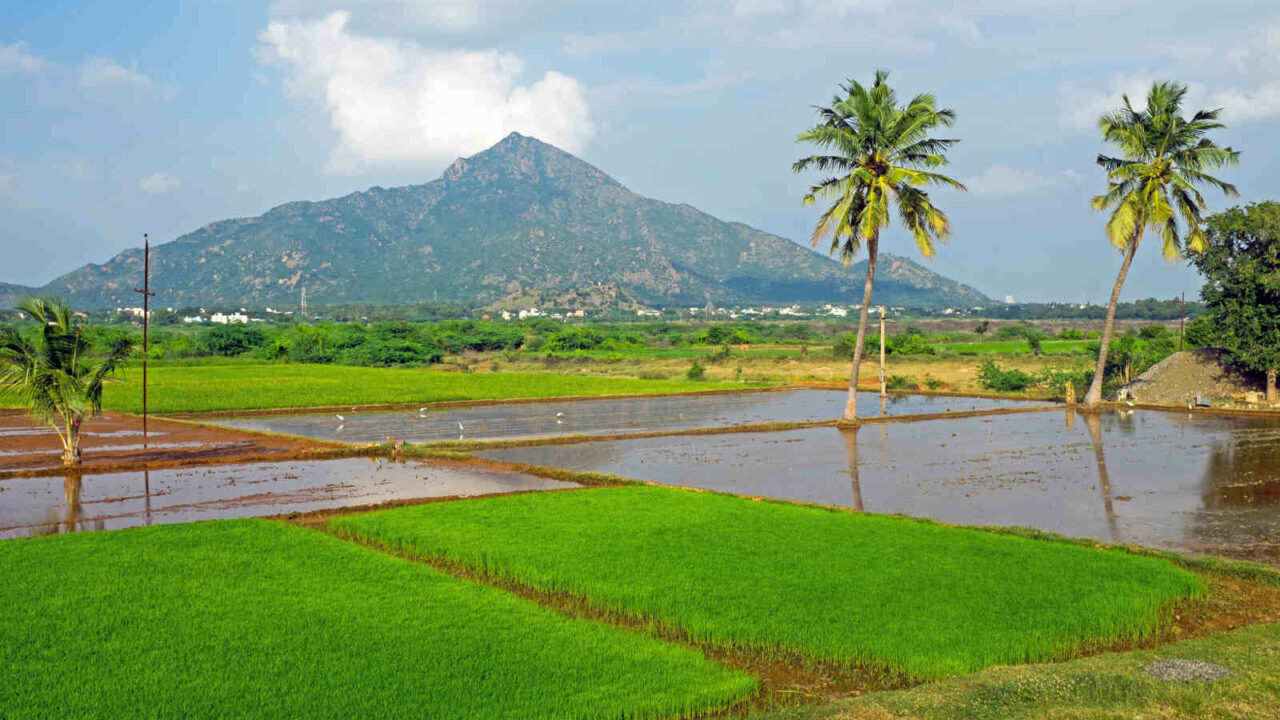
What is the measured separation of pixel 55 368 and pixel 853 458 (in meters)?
19.8

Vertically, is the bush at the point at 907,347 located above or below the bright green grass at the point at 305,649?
above

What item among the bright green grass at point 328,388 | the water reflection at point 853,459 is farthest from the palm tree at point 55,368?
the water reflection at point 853,459

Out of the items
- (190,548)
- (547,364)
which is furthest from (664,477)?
(547,364)

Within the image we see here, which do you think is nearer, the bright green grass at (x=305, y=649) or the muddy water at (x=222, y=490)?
the bright green grass at (x=305, y=649)

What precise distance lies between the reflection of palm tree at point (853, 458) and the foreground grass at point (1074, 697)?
8862 millimetres

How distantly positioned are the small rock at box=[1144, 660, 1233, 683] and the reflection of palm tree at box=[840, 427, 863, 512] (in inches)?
345

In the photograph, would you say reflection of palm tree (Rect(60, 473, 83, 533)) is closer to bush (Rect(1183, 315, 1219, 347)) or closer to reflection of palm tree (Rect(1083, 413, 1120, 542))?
reflection of palm tree (Rect(1083, 413, 1120, 542))

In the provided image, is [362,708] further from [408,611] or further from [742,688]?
[742,688]

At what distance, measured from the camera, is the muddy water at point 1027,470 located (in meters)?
15.6

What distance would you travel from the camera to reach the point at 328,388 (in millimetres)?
44000

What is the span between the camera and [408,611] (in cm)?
1024

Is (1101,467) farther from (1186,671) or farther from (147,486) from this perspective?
(147,486)

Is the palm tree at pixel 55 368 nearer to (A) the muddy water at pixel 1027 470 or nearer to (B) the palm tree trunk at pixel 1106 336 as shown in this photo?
(A) the muddy water at pixel 1027 470

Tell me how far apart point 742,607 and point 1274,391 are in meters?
32.6
